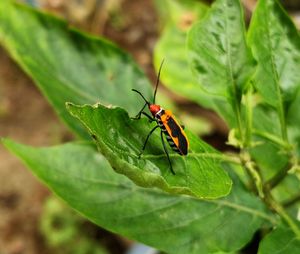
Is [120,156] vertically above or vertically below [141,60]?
above

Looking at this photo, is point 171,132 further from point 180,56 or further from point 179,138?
point 180,56

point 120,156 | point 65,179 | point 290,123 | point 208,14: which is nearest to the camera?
point 120,156

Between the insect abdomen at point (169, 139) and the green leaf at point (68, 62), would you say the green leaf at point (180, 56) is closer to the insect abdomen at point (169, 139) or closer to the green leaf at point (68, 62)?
the green leaf at point (68, 62)

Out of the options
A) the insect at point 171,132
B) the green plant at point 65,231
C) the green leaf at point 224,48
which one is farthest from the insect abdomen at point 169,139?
the green plant at point 65,231

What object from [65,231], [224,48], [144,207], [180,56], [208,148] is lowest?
[65,231]

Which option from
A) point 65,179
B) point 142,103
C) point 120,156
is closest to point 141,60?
point 142,103

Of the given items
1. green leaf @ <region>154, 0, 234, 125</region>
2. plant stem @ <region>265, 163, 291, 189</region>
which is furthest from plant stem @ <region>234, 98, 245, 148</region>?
green leaf @ <region>154, 0, 234, 125</region>

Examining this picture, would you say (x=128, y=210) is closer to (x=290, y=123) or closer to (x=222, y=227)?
(x=222, y=227)

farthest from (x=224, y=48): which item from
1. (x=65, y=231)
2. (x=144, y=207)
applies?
(x=65, y=231)
